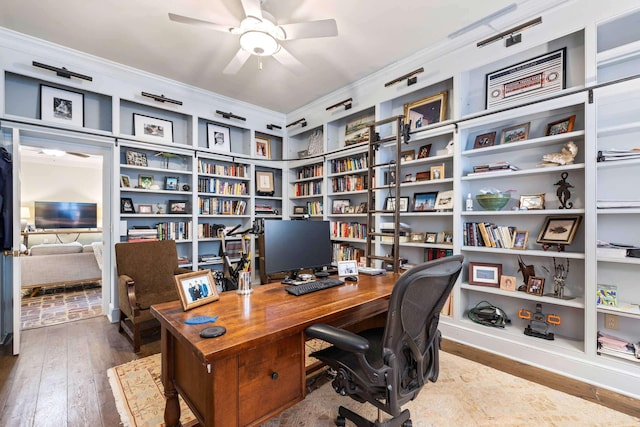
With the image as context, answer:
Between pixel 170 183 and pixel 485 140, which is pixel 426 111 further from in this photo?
pixel 170 183

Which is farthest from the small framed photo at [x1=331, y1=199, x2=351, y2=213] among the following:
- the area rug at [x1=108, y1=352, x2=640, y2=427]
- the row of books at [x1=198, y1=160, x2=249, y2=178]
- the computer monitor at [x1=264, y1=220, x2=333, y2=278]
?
the area rug at [x1=108, y1=352, x2=640, y2=427]

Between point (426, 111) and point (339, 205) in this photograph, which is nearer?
point (426, 111)

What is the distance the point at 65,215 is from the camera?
7.14 metres

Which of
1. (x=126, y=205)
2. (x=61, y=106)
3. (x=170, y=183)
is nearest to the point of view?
(x=61, y=106)

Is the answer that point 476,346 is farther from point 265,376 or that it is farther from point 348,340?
point 265,376

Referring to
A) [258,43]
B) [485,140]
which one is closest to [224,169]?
[258,43]

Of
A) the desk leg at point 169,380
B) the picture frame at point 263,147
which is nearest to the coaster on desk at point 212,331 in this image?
the desk leg at point 169,380

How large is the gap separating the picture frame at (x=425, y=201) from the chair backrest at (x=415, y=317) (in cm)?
189

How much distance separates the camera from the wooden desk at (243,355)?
1.05 metres

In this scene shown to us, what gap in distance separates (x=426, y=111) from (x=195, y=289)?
9.76 ft

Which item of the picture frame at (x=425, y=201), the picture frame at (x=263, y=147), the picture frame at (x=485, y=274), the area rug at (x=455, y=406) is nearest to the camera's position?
the area rug at (x=455, y=406)

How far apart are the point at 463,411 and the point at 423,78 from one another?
3.02m

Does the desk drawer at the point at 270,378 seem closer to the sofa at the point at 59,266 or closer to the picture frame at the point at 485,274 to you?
the picture frame at the point at 485,274

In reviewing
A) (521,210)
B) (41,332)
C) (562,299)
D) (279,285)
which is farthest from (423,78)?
(41,332)
